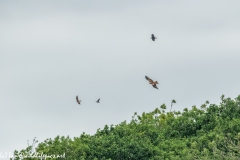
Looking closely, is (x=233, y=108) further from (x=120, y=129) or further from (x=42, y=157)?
(x=42, y=157)

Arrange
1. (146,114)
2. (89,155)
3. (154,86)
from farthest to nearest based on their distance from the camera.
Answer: (146,114)
(89,155)
(154,86)

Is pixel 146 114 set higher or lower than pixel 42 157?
higher

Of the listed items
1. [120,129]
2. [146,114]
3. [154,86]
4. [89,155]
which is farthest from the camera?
[146,114]

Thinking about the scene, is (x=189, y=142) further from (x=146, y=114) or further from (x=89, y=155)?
(x=146, y=114)

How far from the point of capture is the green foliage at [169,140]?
55.1m

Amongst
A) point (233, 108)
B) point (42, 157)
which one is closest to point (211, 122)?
point (233, 108)

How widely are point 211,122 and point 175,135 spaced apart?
2239 mm

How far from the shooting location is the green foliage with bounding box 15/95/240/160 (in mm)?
55094

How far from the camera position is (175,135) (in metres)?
61.3

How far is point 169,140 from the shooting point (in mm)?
59781

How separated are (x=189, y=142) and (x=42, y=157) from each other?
843 cm

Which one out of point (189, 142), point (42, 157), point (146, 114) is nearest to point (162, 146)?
point (189, 142)

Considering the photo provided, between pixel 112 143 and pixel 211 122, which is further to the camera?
pixel 211 122

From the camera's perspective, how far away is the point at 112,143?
55.8 meters
